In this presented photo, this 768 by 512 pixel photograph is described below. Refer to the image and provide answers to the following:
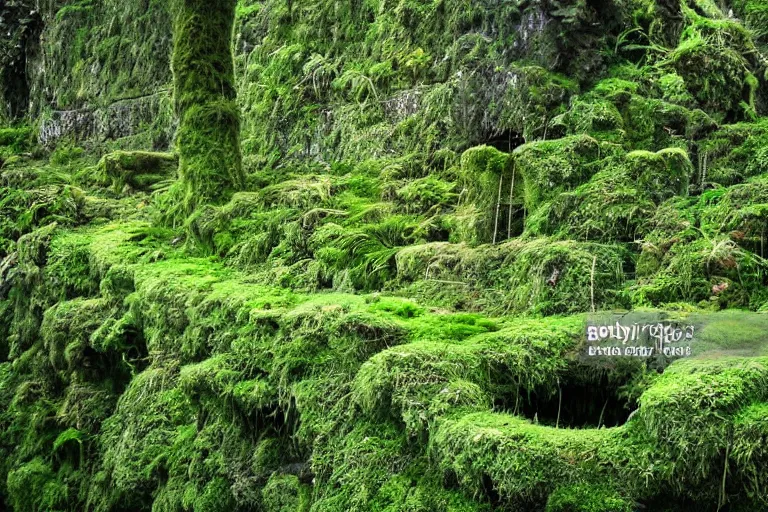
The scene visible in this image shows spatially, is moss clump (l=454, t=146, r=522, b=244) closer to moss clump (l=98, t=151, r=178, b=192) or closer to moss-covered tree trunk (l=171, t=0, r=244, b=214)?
moss-covered tree trunk (l=171, t=0, r=244, b=214)

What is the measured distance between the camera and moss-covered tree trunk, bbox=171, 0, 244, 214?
33.7ft

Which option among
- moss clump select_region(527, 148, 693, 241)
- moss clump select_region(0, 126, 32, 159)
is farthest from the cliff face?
moss clump select_region(0, 126, 32, 159)

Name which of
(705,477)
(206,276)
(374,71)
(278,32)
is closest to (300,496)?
(705,477)

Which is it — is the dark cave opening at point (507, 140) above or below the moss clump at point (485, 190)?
above

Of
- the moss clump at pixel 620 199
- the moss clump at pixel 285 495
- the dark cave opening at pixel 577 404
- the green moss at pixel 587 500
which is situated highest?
the moss clump at pixel 620 199

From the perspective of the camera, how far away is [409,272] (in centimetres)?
750

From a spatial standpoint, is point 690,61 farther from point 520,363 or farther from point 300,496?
point 300,496

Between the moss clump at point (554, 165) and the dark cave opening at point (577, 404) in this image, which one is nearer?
the dark cave opening at point (577, 404)

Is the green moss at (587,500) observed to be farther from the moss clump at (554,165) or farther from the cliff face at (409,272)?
the moss clump at (554,165)

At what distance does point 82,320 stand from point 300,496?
16.3 feet

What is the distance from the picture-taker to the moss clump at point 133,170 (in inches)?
510

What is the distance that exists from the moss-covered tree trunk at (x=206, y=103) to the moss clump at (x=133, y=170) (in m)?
2.62

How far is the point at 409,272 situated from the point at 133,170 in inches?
280

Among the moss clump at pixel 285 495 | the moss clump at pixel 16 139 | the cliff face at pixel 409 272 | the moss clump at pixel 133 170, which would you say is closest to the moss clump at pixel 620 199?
the cliff face at pixel 409 272
